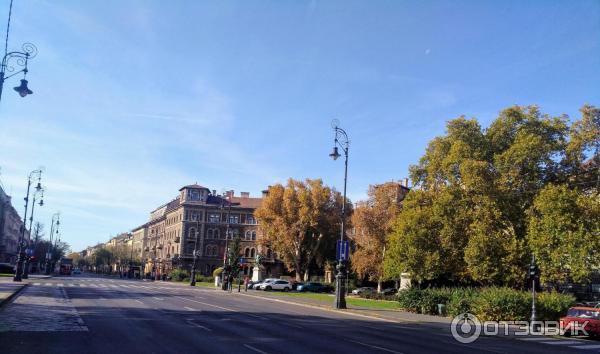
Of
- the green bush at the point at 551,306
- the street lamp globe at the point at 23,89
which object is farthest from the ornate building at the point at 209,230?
the street lamp globe at the point at 23,89

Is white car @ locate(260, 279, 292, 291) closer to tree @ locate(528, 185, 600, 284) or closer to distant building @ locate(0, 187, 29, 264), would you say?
tree @ locate(528, 185, 600, 284)

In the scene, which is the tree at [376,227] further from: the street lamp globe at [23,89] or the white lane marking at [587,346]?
the street lamp globe at [23,89]

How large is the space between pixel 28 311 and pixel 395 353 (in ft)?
47.7

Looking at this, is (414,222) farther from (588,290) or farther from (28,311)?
(28,311)

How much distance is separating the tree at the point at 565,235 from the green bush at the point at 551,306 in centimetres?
619

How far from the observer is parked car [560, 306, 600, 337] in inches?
947

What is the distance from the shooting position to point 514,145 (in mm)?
43438

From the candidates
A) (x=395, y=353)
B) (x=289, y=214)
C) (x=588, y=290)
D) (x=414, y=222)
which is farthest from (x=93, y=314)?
(x=289, y=214)

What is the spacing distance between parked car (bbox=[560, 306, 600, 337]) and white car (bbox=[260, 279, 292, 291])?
43616mm

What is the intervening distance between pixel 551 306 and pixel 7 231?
385 ft

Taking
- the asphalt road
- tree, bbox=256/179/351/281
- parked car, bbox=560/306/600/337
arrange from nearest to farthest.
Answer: the asphalt road < parked car, bbox=560/306/600/337 < tree, bbox=256/179/351/281

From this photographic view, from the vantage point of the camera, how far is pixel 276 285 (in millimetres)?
65875

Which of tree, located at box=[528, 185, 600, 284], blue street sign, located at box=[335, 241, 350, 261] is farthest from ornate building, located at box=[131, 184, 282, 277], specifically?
blue street sign, located at box=[335, 241, 350, 261]

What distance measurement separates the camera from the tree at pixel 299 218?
78.3 meters
